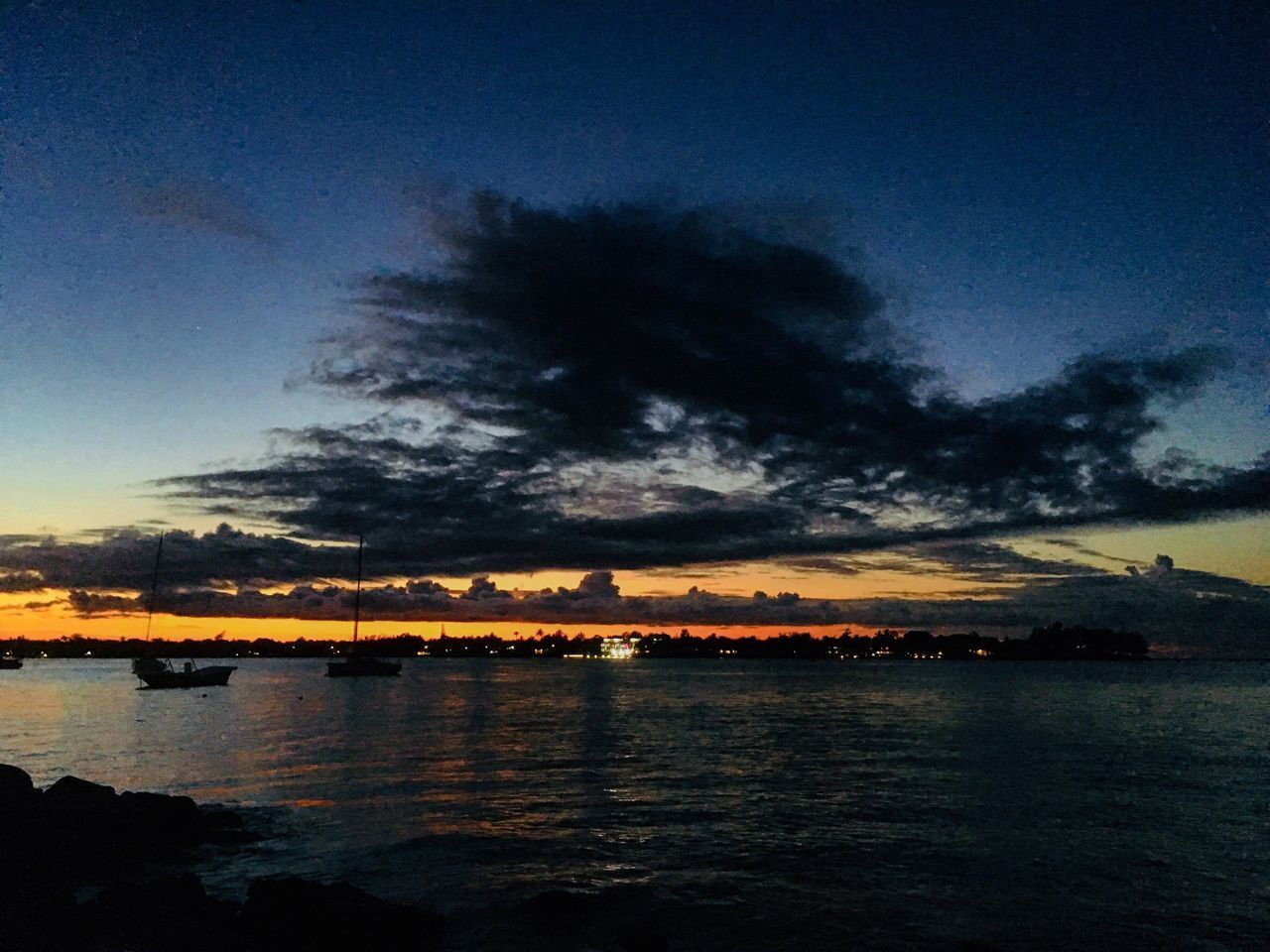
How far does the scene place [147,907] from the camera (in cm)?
2019

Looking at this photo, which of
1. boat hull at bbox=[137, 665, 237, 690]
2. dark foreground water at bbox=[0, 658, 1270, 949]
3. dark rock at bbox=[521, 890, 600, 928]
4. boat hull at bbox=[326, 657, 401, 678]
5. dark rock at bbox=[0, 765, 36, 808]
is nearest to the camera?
dark rock at bbox=[521, 890, 600, 928]

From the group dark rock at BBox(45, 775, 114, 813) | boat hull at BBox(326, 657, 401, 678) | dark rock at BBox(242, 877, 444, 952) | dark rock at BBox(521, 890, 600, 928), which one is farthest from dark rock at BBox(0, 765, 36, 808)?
boat hull at BBox(326, 657, 401, 678)

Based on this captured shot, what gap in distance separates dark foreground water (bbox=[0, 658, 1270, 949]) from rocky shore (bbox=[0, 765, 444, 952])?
2347 millimetres

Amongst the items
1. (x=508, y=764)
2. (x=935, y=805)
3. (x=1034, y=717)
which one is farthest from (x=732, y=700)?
(x=935, y=805)

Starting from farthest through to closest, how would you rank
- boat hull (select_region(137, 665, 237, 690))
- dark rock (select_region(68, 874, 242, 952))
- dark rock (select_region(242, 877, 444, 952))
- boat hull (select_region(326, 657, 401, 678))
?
boat hull (select_region(326, 657, 401, 678)), boat hull (select_region(137, 665, 237, 690)), dark rock (select_region(242, 877, 444, 952)), dark rock (select_region(68, 874, 242, 952))

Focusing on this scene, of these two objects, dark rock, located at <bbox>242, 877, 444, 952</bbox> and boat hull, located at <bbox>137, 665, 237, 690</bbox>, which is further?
boat hull, located at <bbox>137, 665, 237, 690</bbox>

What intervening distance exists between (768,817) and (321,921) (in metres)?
22.5

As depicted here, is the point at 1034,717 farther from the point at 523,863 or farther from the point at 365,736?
the point at 523,863

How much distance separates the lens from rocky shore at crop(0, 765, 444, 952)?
18688mm

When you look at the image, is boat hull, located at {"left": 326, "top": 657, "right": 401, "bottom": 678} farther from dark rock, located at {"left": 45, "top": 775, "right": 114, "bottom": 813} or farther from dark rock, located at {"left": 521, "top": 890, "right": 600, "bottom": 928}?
dark rock, located at {"left": 521, "top": 890, "right": 600, "bottom": 928}

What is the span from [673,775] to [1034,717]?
60.5m

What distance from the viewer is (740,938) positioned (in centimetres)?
2189

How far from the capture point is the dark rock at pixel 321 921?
19203 millimetres

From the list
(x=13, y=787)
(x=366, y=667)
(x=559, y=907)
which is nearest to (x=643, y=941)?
(x=559, y=907)
